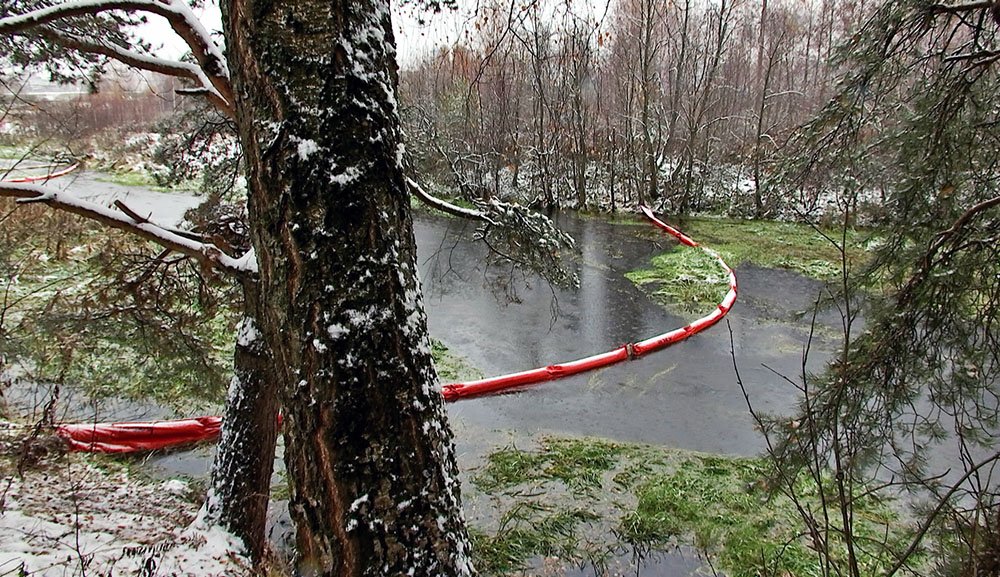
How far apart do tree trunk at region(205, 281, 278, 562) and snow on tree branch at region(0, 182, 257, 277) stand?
0.16 meters

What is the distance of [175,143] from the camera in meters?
4.95

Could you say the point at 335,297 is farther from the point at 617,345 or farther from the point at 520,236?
the point at 617,345

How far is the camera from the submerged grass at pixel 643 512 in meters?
4.25

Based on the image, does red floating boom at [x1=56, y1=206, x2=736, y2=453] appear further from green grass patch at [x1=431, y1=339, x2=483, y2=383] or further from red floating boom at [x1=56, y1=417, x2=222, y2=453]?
green grass patch at [x1=431, y1=339, x2=483, y2=383]

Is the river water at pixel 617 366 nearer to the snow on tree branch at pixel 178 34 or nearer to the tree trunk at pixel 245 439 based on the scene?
the snow on tree branch at pixel 178 34

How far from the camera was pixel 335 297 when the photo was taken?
1.36 meters

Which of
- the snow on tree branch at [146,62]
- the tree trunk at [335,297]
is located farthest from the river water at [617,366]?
the tree trunk at [335,297]

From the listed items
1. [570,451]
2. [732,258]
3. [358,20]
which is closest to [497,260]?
[570,451]

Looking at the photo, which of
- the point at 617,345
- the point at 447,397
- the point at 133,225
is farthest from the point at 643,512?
the point at 133,225

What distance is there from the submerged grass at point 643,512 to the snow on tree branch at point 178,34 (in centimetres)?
379

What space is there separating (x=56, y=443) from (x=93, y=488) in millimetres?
469

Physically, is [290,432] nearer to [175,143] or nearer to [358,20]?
[358,20]

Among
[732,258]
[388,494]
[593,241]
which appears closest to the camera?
[388,494]

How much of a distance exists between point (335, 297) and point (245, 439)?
266 centimetres
